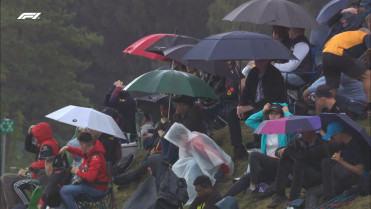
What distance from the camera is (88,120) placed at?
42.0 ft

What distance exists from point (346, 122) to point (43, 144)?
5.30m

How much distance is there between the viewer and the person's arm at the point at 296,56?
12.5 metres

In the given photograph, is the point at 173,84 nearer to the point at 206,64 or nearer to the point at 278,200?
the point at 206,64

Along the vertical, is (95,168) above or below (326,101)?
below

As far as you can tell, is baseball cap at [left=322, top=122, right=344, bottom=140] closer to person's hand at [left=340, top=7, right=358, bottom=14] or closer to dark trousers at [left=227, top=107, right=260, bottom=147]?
person's hand at [left=340, top=7, right=358, bottom=14]

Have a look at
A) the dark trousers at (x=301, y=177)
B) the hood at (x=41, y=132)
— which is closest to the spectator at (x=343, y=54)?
the dark trousers at (x=301, y=177)

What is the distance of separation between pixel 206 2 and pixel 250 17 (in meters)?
24.4

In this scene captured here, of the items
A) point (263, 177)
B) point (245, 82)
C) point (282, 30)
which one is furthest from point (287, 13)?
point (263, 177)

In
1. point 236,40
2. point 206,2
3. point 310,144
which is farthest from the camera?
point 206,2

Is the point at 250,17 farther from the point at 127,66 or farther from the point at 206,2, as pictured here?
the point at 127,66

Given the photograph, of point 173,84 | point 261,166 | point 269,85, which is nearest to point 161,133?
point 173,84

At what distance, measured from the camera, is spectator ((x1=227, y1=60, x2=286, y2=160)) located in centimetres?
1190

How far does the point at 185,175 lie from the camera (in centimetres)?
1240

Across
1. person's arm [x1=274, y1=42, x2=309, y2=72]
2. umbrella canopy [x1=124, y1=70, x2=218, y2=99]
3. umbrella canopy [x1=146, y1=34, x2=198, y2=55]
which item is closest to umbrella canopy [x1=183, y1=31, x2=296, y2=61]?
person's arm [x1=274, y1=42, x2=309, y2=72]
